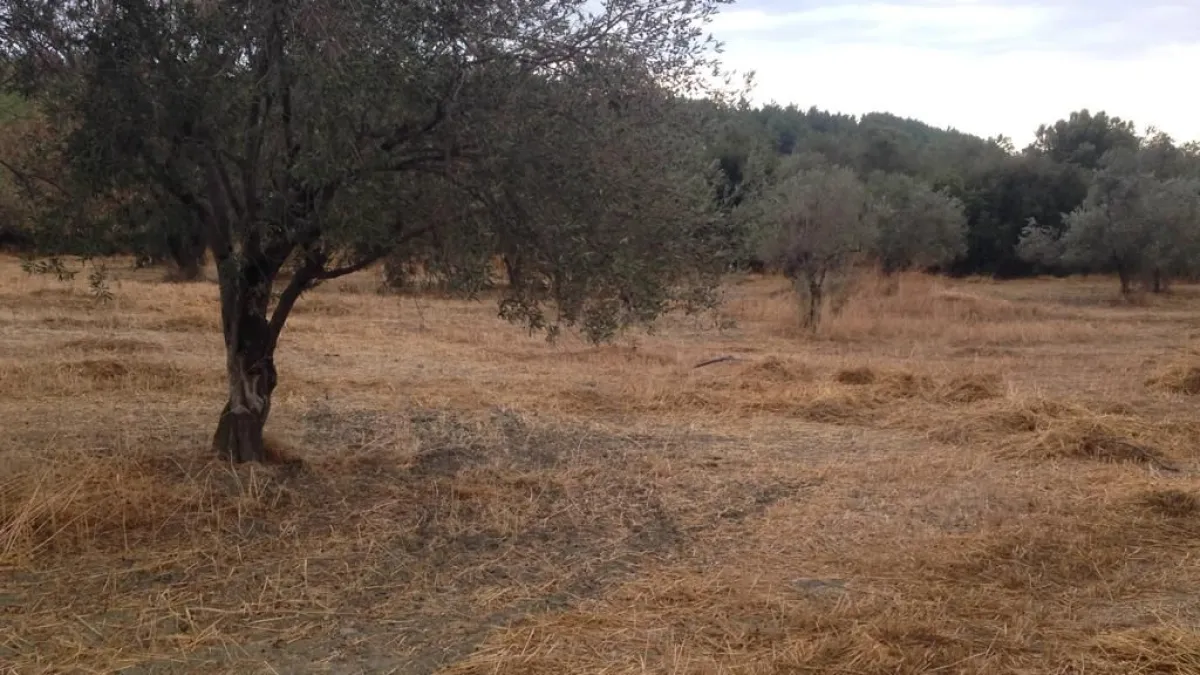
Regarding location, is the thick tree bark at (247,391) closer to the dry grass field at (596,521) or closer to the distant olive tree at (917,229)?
the dry grass field at (596,521)

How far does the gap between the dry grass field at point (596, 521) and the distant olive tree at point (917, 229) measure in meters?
17.6

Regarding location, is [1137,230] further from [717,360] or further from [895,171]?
[895,171]

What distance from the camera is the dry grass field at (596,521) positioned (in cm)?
491

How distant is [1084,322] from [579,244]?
19132mm

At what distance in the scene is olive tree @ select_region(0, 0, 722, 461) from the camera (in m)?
5.74

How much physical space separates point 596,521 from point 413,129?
2723 mm

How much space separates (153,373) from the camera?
36.8 feet

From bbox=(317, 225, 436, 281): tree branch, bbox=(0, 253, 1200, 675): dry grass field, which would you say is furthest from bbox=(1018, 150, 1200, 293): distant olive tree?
bbox=(317, 225, 436, 281): tree branch

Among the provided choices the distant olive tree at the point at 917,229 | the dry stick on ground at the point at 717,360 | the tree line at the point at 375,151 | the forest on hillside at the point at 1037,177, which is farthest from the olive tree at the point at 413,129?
the distant olive tree at the point at 917,229

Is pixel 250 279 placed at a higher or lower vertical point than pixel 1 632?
higher

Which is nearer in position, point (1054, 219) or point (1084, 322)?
point (1084, 322)

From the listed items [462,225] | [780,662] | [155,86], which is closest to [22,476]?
[155,86]

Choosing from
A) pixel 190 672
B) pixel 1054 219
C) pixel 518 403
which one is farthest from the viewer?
pixel 1054 219

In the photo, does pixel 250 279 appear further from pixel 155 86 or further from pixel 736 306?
pixel 736 306
